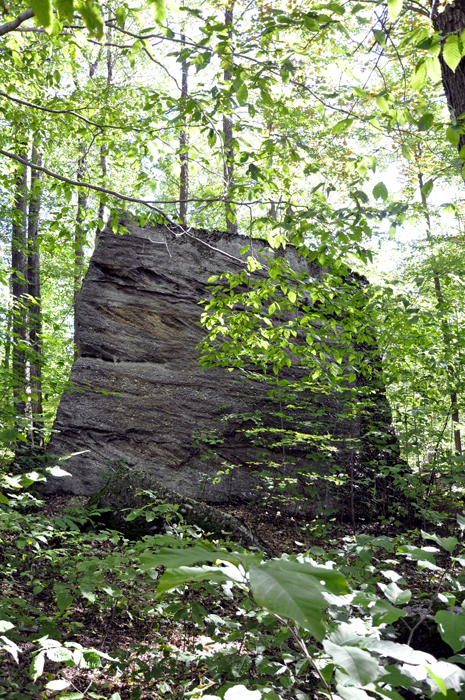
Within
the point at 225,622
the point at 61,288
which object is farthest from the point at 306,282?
the point at 61,288

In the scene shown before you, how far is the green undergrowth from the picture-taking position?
742 millimetres

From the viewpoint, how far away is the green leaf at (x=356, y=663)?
0.82 metres

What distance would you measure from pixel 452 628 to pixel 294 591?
62 centimetres

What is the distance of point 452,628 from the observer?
1004mm

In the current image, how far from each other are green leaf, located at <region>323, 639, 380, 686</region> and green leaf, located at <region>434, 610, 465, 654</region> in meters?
0.24

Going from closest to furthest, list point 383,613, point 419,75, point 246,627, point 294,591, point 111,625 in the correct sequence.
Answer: point 294,591 → point 383,613 → point 246,627 → point 419,75 → point 111,625

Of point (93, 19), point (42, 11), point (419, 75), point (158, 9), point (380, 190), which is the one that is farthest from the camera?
point (380, 190)

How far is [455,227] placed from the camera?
12742 mm

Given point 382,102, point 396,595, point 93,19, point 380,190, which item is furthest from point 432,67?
point 396,595

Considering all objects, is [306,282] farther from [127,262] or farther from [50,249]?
[127,262]

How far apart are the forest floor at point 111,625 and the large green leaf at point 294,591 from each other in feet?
3.07

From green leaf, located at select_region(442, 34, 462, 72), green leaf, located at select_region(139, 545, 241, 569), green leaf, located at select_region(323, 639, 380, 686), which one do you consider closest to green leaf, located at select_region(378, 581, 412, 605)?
green leaf, located at select_region(323, 639, 380, 686)

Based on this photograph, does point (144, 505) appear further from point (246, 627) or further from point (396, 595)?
point (396, 595)

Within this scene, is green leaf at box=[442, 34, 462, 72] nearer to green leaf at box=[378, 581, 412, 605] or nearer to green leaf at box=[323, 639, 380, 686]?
green leaf at box=[378, 581, 412, 605]
